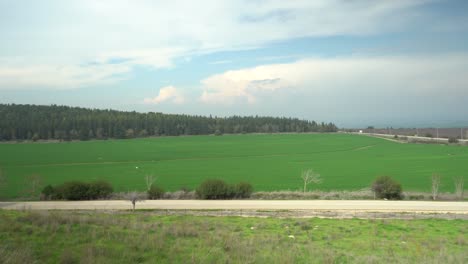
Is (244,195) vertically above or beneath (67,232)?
beneath

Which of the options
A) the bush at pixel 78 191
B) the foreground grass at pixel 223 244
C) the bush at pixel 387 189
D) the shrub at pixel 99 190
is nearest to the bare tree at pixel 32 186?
the bush at pixel 78 191

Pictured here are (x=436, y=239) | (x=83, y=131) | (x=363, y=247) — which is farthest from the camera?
(x=83, y=131)

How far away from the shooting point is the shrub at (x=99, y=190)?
3853 cm

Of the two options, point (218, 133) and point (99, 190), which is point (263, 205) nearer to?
point (99, 190)

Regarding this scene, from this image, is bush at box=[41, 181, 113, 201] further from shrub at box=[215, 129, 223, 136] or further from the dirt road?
shrub at box=[215, 129, 223, 136]

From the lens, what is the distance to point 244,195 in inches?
1527

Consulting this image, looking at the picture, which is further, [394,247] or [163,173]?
[163,173]

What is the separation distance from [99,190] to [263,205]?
17.7 m

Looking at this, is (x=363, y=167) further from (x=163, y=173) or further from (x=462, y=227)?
(x=462, y=227)

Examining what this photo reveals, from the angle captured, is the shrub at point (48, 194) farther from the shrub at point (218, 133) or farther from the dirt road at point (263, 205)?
the shrub at point (218, 133)

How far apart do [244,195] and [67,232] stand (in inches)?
1098

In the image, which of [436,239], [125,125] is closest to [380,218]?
[436,239]

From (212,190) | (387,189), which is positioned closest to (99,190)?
(212,190)

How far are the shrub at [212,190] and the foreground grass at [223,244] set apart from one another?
16414 mm
